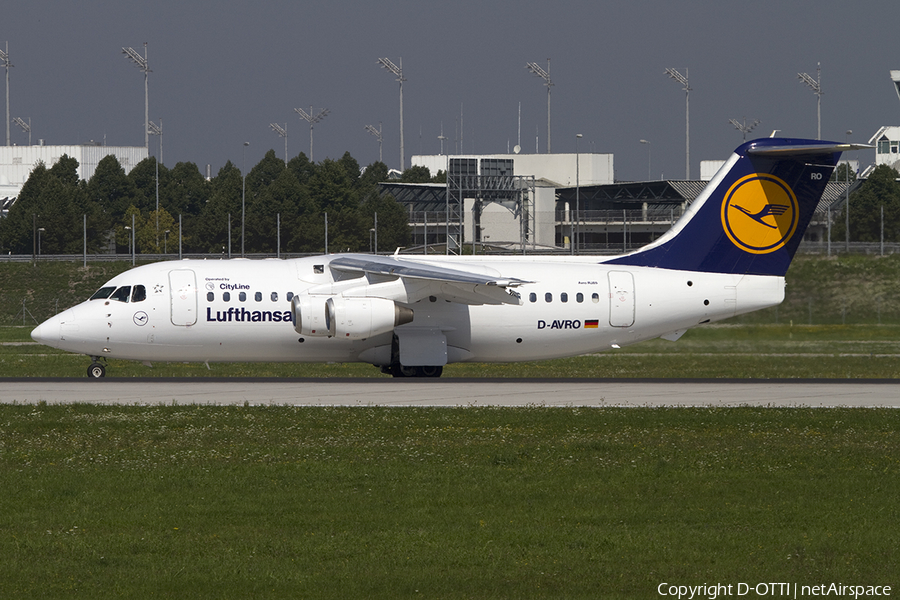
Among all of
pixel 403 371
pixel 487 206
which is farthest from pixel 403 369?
pixel 487 206

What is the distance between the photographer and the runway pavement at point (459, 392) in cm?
2369

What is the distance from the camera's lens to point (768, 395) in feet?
83.9

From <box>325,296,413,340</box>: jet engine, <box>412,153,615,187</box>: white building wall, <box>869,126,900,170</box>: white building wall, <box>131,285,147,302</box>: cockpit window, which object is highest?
<box>869,126,900,170</box>: white building wall

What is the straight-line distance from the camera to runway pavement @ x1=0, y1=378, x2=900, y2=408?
2369 centimetres

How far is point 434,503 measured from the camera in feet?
44.0

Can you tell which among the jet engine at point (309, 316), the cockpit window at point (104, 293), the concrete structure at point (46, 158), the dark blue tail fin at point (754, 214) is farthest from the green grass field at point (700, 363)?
the concrete structure at point (46, 158)

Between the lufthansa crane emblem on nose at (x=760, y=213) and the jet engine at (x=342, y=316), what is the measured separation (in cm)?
1020

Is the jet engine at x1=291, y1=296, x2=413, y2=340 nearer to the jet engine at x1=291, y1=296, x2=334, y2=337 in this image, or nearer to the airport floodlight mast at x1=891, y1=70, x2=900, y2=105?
the jet engine at x1=291, y1=296, x2=334, y2=337

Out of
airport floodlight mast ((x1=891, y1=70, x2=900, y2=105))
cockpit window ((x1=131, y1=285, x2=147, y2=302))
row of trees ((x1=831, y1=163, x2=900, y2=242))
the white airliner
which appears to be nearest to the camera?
the white airliner

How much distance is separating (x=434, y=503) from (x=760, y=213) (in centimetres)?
1970

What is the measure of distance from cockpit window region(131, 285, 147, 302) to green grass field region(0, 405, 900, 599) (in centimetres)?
765

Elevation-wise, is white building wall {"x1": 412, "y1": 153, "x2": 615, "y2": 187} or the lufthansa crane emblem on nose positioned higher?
white building wall {"x1": 412, "y1": 153, "x2": 615, "y2": 187}

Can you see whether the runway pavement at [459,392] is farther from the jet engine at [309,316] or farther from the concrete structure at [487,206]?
the concrete structure at [487,206]

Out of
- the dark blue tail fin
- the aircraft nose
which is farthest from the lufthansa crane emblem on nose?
the aircraft nose
